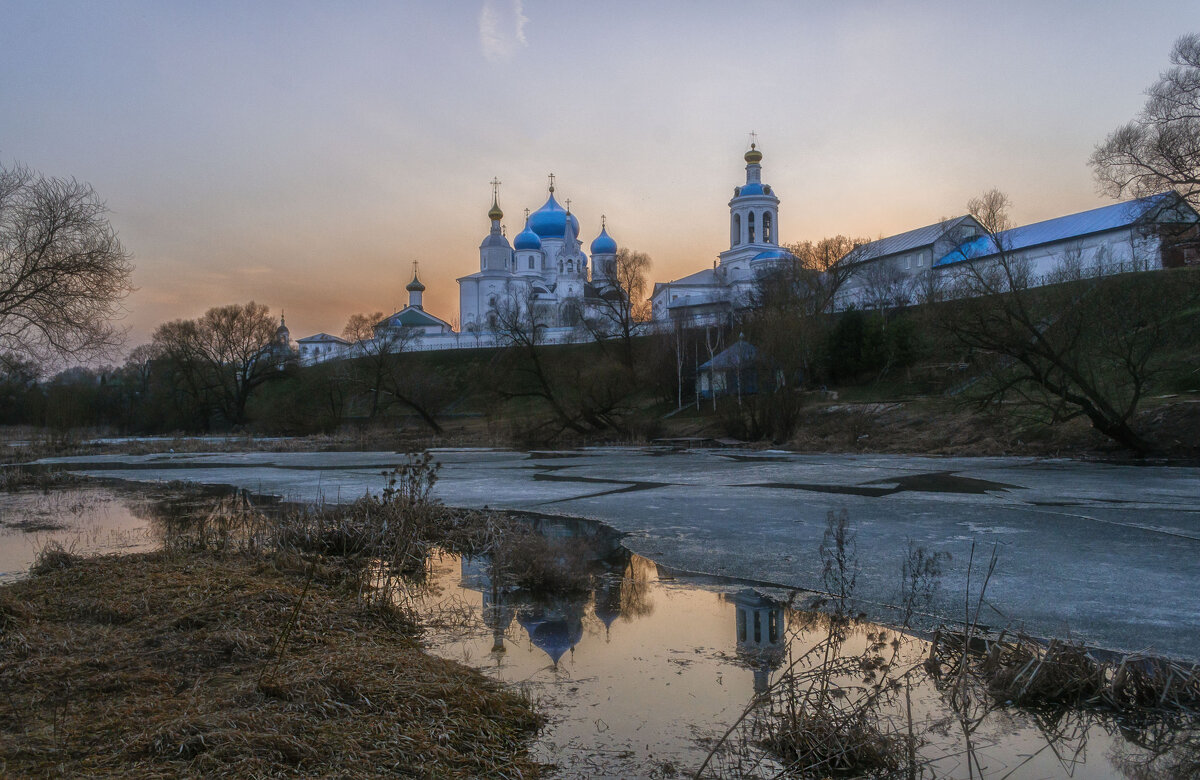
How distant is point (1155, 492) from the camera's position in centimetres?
1285

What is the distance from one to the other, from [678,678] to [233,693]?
7.56ft

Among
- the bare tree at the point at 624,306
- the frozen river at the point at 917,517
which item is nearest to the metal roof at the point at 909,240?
the bare tree at the point at 624,306

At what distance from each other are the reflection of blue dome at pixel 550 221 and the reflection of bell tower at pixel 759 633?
84.8m

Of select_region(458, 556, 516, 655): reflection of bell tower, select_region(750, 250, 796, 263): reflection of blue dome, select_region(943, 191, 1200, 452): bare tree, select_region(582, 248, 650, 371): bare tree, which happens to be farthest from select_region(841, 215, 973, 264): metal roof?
select_region(458, 556, 516, 655): reflection of bell tower

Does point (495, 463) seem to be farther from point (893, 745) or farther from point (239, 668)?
point (893, 745)

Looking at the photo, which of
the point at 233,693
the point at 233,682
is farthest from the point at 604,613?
the point at 233,693

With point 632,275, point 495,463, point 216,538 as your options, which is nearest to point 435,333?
point 632,275

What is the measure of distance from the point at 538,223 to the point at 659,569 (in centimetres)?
8469

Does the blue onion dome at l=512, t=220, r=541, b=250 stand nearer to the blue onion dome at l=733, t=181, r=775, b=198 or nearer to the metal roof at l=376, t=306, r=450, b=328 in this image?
the metal roof at l=376, t=306, r=450, b=328

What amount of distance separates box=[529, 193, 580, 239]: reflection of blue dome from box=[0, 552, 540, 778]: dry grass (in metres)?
85.0

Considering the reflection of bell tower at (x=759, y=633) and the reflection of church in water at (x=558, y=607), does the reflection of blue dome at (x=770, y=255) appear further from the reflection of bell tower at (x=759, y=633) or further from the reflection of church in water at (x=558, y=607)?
the reflection of bell tower at (x=759, y=633)

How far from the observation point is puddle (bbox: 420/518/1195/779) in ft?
12.0

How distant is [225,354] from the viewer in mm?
60281

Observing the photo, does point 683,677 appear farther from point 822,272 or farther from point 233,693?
point 822,272
